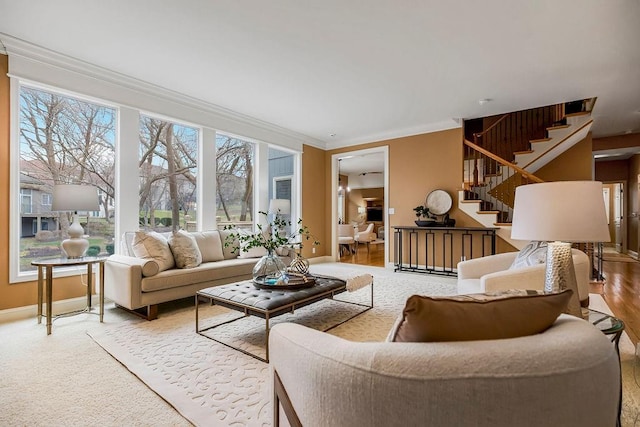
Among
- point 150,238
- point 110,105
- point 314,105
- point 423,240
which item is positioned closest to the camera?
point 150,238

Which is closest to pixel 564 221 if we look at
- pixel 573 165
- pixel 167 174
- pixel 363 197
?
pixel 167 174

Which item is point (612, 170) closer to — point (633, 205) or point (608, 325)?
point (633, 205)

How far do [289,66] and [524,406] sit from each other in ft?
11.7

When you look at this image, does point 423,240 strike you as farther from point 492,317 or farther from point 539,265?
point 492,317

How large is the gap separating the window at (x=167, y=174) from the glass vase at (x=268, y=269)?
2146 millimetres

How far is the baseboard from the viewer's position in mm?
3037

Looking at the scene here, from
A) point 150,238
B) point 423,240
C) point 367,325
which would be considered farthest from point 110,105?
point 423,240

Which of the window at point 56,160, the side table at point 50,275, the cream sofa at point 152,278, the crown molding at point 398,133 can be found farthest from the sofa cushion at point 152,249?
the crown molding at point 398,133

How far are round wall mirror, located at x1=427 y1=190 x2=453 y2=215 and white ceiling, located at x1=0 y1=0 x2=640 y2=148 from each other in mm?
1488

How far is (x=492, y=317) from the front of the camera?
879 mm

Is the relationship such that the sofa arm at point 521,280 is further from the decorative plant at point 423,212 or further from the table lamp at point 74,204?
the table lamp at point 74,204

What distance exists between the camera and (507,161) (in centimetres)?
548

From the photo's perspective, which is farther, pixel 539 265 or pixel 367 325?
pixel 367 325

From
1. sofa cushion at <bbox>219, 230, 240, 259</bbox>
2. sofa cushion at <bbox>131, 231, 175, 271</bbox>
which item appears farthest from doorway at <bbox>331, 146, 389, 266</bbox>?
sofa cushion at <bbox>131, 231, 175, 271</bbox>
